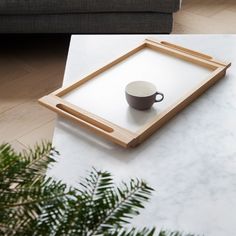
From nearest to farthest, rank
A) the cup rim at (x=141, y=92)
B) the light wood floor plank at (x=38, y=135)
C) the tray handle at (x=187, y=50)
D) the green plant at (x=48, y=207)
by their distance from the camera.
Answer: the green plant at (x=48, y=207) → the cup rim at (x=141, y=92) → the tray handle at (x=187, y=50) → the light wood floor plank at (x=38, y=135)

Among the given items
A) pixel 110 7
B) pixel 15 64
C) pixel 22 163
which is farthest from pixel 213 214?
pixel 15 64

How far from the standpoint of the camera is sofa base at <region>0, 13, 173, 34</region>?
225 cm

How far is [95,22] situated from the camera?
226cm

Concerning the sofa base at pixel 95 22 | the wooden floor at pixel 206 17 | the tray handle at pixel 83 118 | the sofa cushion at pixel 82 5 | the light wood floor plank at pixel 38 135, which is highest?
the sofa cushion at pixel 82 5

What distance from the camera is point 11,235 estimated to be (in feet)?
1.55

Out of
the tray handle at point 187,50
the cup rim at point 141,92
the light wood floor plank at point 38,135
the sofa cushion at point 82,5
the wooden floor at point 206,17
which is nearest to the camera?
the cup rim at point 141,92

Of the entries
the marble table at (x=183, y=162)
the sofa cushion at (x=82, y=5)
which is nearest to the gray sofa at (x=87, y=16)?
the sofa cushion at (x=82, y=5)

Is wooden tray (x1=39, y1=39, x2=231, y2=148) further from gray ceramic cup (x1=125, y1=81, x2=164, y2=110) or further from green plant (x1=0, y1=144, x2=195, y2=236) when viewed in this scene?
green plant (x1=0, y1=144, x2=195, y2=236)

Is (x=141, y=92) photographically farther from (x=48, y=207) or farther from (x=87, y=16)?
(x=87, y=16)

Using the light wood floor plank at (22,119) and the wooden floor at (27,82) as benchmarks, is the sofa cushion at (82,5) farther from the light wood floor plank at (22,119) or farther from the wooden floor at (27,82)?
the light wood floor plank at (22,119)

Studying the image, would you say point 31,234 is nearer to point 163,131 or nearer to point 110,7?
point 163,131

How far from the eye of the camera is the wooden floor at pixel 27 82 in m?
1.91

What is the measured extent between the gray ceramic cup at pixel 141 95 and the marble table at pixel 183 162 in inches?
3.1

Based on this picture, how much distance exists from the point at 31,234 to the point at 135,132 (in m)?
0.64
